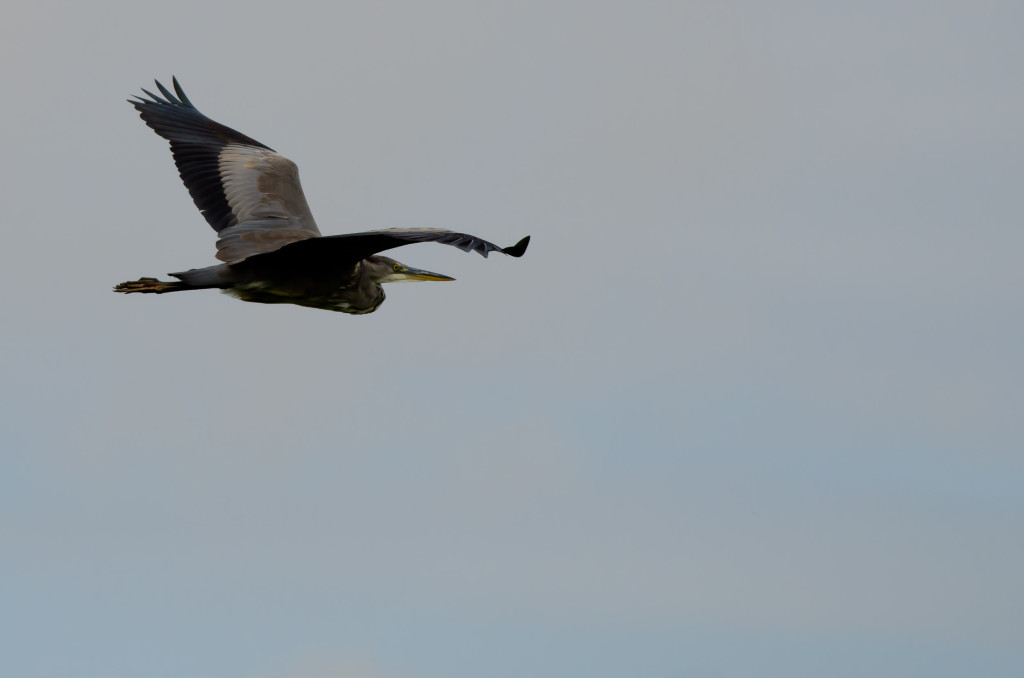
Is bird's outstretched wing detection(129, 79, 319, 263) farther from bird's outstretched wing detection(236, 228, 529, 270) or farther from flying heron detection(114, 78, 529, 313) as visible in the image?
bird's outstretched wing detection(236, 228, 529, 270)

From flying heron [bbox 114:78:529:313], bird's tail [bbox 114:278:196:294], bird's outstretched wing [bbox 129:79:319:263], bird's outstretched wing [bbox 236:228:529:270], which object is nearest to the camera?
bird's outstretched wing [bbox 236:228:529:270]

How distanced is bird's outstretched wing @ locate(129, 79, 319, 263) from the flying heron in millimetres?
12

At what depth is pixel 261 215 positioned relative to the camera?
17.2m

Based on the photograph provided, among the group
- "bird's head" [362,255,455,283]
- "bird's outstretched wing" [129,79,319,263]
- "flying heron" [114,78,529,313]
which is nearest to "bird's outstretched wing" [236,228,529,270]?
"flying heron" [114,78,529,313]

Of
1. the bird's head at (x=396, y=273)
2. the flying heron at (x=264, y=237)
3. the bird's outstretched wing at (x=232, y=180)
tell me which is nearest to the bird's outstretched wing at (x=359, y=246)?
the flying heron at (x=264, y=237)

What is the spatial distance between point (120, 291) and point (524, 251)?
16.7 ft

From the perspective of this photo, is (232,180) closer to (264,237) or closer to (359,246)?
(264,237)

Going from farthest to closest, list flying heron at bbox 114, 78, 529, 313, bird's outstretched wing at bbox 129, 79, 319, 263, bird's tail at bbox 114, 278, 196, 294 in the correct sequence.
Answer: bird's outstretched wing at bbox 129, 79, 319, 263
bird's tail at bbox 114, 278, 196, 294
flying heron at bbox 114, 78, 529, 313

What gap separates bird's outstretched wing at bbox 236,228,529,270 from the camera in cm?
1259

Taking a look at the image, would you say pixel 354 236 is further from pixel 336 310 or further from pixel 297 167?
pixel 297 167

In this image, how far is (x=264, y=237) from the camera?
16.2m

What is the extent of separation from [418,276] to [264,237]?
1.82 m

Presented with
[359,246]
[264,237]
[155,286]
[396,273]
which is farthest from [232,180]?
[359,246]

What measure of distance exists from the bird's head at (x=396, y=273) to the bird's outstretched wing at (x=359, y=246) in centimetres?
115
